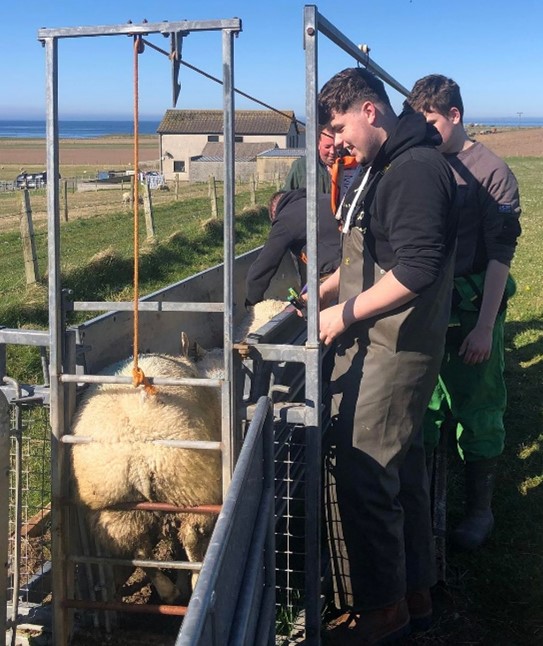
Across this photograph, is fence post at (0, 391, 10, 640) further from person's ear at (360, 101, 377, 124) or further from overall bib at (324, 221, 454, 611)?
person's ear at (360, 101, 377, 124)

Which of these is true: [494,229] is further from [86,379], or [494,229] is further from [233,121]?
[86,379]

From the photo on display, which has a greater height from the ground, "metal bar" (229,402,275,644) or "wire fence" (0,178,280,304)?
"wire fence" (0,178,280,304)

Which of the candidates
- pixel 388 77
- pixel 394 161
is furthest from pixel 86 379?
pixel 388 77

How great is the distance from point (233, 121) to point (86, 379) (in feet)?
3.83

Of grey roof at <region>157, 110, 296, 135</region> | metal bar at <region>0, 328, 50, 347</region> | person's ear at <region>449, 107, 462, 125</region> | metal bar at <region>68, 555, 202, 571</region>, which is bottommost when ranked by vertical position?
metal bar at <region>68, 555, 202, 571</region>

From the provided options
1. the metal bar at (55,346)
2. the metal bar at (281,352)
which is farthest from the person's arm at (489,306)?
the metal bar at (55,346)

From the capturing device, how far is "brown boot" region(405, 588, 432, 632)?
352 centimetres

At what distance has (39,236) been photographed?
2053 cm

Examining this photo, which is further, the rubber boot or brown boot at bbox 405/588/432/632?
the rubber boot

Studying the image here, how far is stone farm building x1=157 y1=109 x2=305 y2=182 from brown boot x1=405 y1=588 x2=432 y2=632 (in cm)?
5681

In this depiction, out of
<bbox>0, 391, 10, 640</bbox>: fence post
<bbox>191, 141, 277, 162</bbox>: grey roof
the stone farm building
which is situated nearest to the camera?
<bbox>0, 391, 10, 640</bbox>: fence post

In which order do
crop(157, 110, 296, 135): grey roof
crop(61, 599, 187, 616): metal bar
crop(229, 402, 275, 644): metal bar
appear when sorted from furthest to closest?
crop(157, 110, 296, 135): grey roof, crop(61, 599, 187, 616): metal bar, crop(229, 402, 275, 644): metal bar

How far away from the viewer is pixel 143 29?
2.96 m

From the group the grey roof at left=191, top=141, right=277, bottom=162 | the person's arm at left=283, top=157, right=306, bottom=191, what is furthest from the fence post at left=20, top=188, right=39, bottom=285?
the grey roof at left=191, top=141, right=277, bottom=162
